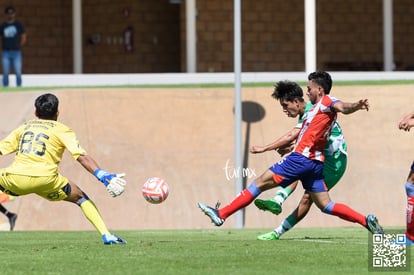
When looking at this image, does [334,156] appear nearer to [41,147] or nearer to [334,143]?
[334,143]

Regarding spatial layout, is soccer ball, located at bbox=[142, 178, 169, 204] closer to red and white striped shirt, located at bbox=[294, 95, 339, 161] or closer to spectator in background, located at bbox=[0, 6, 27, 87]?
red and white striped shirt, located at bbox=[294, 95, 339, 161]

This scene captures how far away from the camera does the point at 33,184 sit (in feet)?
40.2

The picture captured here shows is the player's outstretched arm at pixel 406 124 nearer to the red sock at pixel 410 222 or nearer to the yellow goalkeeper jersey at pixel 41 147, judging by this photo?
the red sock at pixel 410 222

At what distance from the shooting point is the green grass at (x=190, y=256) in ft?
33.0

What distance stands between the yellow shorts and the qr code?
324 cm

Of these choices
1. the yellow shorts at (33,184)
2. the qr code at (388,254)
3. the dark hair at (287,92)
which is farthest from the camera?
the dark hair at (287,92)

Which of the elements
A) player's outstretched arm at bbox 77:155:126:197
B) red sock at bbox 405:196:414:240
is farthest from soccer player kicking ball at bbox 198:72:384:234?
player's outstretched arm at bbox 77:155:126:197

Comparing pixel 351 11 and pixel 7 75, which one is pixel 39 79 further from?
pixel 351 11

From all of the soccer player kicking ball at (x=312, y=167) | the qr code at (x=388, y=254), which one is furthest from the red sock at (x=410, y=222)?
the soccer player kicking ball at (x=312, y=167)

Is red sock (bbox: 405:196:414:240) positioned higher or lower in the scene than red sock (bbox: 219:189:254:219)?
lower

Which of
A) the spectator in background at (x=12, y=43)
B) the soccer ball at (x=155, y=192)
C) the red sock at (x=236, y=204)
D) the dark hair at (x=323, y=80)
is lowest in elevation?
the red sock at (x=236, y=204)

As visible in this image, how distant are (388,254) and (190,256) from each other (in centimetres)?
182

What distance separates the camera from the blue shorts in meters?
12.4

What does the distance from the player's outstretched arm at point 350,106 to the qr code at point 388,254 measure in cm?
134
